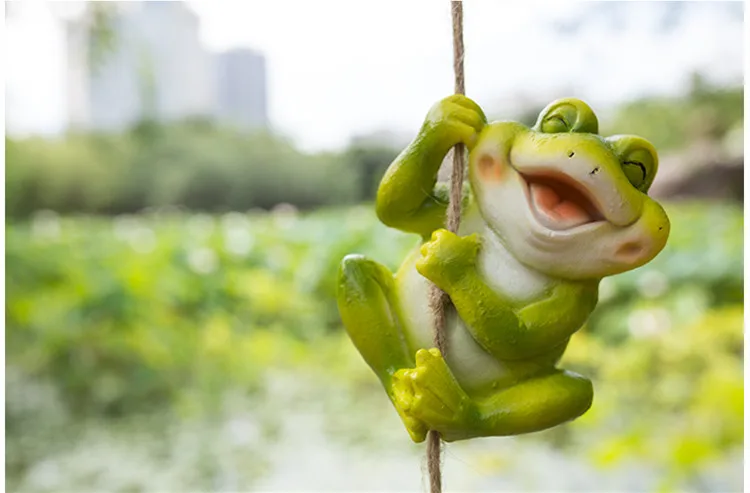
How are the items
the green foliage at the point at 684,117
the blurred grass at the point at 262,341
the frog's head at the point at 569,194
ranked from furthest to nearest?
1. the green foliage at the point at 684,117
2. the blurred grass at the point at 262,341
3. the frog's head at the point at 569,194

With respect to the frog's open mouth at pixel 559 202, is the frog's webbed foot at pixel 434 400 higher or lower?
lower

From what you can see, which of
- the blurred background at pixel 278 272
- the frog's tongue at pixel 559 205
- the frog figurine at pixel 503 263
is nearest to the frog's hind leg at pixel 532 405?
the frog figurine at pixel 503 263

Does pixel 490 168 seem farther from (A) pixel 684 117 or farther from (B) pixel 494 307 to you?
(A) pixel 684 117

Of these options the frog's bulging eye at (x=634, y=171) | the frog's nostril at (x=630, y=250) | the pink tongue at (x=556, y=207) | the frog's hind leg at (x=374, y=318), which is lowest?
the frog's hind leg at (x=374, y=318)

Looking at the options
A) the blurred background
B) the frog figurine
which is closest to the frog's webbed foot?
the frog figurine

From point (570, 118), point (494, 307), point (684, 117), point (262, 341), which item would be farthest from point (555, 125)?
point (684, 117)

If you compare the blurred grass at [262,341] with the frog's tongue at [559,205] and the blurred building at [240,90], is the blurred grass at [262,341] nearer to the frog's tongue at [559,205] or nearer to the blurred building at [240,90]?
the blurred building at [240,90]

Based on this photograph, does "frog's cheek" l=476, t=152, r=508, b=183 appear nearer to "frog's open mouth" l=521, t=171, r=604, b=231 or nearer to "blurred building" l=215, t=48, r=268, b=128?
"frog's open mouth" l=521, t=171, r=604, b=231

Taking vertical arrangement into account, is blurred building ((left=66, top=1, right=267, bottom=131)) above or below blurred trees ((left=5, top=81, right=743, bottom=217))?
above

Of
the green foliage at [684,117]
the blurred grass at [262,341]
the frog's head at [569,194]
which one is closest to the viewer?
the frog's head at [569,194]
